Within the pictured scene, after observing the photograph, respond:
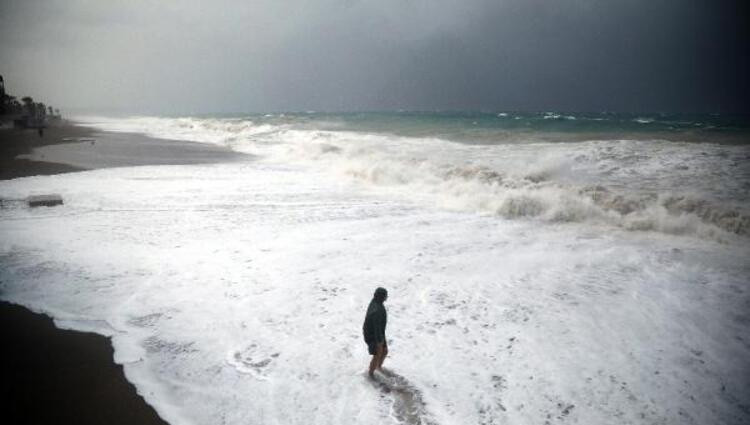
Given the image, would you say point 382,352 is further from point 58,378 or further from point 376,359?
point 58,378

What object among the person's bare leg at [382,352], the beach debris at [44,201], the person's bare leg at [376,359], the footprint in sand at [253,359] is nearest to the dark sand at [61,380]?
the footprint in sand at [253,359]

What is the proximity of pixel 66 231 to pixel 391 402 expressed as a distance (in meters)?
10.1

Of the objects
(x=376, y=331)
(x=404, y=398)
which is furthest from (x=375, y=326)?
(x=404, y=398)

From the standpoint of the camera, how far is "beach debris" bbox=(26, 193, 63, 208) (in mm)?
12938

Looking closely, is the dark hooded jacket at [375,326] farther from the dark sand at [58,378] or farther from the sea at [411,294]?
the dark sand at [58,378]

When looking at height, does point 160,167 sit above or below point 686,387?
above

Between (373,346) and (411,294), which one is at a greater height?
(373,346)

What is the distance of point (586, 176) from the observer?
1900 cm

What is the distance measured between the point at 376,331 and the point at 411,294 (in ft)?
8.95

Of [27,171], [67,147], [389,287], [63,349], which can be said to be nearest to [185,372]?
[63,349]

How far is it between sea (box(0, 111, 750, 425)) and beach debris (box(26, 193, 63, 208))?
0.33 metres

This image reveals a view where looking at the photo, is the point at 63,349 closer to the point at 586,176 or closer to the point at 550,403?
the point at 550,403

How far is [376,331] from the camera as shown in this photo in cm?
516

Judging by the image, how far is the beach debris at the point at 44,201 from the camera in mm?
12938
